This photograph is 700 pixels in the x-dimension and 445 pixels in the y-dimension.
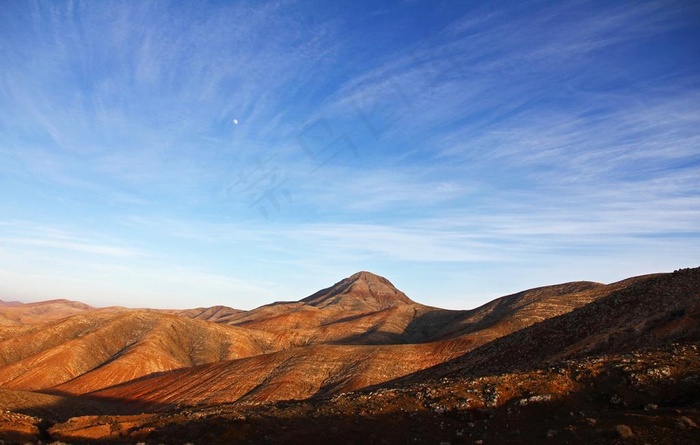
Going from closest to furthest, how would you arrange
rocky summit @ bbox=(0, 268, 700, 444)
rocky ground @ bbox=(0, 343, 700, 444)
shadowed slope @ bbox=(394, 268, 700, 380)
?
rocky ground @ bbox=(0, 343, 700, 444)
rocky summit @ bbox=(0, 268, 700, 444)
shadowed slope @ bbox=(394, 268, 700, 380)

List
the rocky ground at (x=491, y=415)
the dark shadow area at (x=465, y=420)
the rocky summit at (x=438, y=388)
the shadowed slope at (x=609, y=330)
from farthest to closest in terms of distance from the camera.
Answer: the shadowed slope at (x=609, y=330)
the rocky summit at (x=438, y=388)
the rocky ground at (x=491, y=415)
the dark shadow area at (x=465, y=420)

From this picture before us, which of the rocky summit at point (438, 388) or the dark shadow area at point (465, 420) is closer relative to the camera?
the dark shadow area at point (465, 420)

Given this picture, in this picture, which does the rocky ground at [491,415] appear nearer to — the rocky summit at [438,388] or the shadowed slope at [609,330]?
the rocky summit at [438,388]

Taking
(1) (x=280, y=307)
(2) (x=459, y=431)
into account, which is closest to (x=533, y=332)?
(2) (x=459, y=431)

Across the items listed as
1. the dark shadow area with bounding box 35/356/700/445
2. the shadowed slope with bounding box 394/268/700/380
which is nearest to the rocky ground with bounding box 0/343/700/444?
the dark shadow area with bounding box 35/356/700/445

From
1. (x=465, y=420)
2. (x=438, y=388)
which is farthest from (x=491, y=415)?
(x=438, y=388)

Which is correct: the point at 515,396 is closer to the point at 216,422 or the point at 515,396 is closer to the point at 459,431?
the point at 459,431

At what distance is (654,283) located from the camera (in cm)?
3562

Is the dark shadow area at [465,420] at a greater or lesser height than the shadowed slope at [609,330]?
lesser

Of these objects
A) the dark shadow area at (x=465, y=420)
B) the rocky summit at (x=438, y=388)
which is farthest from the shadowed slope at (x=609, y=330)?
the dark shadow area at (x=465, y=420)

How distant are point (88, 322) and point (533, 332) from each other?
10267 cm

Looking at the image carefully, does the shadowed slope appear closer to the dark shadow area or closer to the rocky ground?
the rocky ground

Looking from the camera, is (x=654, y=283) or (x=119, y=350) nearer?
(x=654, y=283)

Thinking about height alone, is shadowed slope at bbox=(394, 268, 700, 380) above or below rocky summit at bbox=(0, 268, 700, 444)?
above
